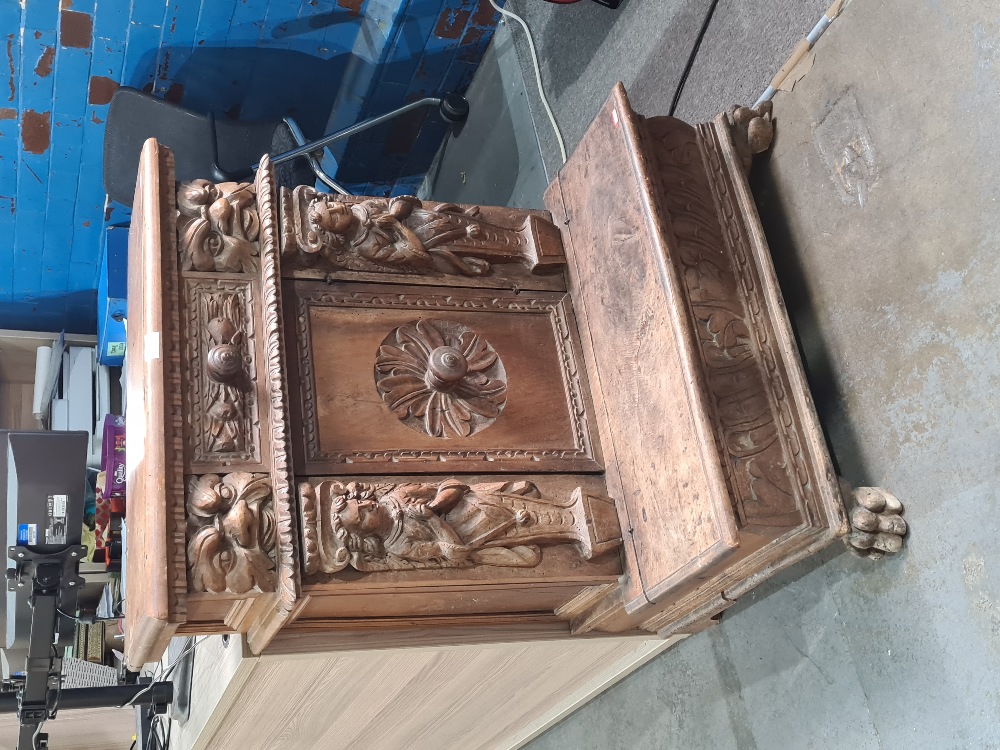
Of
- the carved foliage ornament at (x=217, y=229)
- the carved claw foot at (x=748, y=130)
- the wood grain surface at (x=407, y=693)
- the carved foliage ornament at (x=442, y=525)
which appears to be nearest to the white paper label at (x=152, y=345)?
the carved foliage ornament at (x=217, y=229)

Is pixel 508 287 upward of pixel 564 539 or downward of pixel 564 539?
upward

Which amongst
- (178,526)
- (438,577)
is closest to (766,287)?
(438,577)

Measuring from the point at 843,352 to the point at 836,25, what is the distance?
501 mm

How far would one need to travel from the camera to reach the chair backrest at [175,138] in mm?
2449

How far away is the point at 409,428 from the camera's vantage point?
1301mm

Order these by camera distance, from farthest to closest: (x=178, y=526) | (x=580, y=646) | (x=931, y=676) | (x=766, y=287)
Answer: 1. (x=580, y=646)
2. (x=766, y=287)
3. (x=931, y=676)
4. (x=178, y=526)

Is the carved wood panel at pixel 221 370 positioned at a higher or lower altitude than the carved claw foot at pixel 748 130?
lower

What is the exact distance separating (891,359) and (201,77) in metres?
2.05

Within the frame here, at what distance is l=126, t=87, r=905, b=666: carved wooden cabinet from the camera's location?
45.4 inches

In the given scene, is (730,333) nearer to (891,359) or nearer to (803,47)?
(891,359)

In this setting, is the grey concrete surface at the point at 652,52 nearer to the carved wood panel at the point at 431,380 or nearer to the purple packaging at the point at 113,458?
the carved wood panel at the point at 431,380

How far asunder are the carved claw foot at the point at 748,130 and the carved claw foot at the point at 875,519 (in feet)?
1.82

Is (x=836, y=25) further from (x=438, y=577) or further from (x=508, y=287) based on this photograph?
(x=438, y=577)

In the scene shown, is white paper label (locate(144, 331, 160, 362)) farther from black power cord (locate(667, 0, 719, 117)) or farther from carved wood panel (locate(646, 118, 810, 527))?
black power cord (locate(667, 0, 719, 117))
